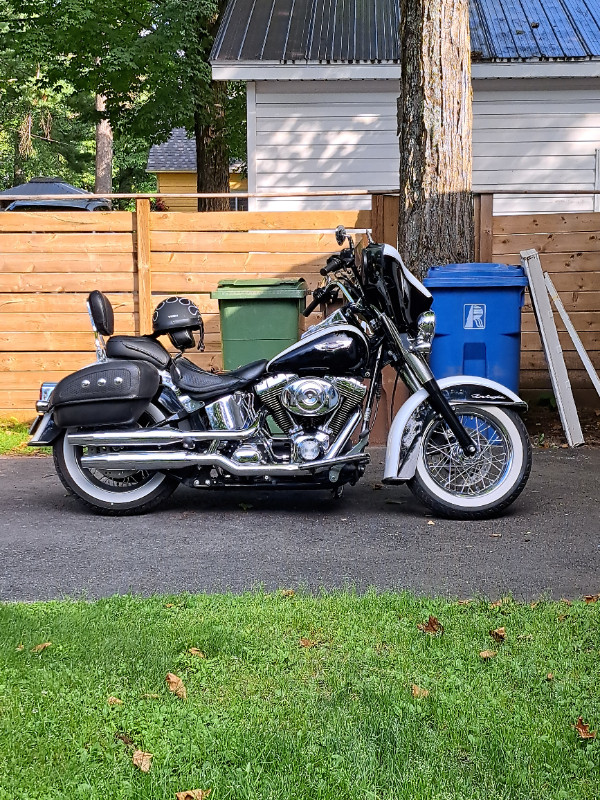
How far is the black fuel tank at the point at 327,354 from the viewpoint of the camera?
551 centimetres

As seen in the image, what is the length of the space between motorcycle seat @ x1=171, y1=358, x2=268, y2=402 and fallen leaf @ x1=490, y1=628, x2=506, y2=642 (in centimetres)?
249

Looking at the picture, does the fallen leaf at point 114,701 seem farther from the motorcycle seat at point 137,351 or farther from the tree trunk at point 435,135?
the tree trunk at point 435,135

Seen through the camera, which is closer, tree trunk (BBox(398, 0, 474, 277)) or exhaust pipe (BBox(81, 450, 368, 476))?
exhaust pipe (BBox(81, 450, 368, 476))

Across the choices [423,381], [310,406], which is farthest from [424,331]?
[310,406]

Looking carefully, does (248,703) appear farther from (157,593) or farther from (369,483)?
(369,483)

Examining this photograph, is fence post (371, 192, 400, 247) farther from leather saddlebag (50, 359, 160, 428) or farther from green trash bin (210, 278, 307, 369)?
leather saddlebag (50, 359, 160, 428)

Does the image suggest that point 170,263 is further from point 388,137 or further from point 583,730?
point 583,730

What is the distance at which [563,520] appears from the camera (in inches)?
213

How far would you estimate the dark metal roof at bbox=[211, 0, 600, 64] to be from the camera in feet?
40.5

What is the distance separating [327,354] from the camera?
5.51m

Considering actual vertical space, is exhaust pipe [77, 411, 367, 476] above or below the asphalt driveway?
above

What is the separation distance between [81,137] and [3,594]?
33214 millimetres

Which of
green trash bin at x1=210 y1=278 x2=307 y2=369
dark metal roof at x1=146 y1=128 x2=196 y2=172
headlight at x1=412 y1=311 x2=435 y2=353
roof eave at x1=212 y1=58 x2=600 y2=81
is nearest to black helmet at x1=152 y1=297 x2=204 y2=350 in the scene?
headlight at x1=412 y1=311 x2=435 y2=353

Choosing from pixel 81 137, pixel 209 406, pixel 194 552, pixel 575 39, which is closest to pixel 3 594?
pixel 194 552
